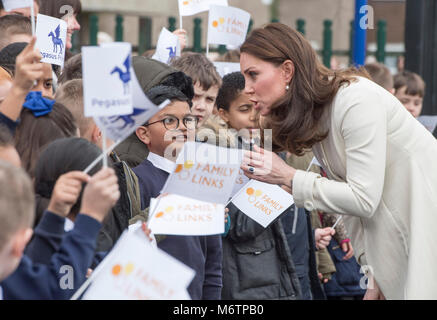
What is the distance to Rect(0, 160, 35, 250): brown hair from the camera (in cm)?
211

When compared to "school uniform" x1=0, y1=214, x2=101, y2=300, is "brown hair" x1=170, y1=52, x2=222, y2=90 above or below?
above

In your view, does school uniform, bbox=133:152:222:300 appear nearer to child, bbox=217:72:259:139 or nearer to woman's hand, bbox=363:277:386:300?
woman's hand, bbox=363:277:386:300

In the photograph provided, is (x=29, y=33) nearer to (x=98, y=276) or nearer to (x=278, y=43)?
(x=278, y=43)

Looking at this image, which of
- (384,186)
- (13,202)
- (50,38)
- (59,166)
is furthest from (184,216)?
(50,38)

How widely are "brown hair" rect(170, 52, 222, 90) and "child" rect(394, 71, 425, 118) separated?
2332 millimetres

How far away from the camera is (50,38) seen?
157 inches

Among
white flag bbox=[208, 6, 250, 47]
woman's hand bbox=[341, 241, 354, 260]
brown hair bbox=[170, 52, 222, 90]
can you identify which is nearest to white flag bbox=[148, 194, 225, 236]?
brown hair bbox=[170, 52, 222, 90]

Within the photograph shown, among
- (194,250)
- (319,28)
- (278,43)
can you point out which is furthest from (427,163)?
(319,28)

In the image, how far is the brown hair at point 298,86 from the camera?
3322 mm

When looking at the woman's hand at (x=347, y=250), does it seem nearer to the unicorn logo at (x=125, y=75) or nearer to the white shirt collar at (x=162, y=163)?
the white shirt collar at (x=162, y=163)

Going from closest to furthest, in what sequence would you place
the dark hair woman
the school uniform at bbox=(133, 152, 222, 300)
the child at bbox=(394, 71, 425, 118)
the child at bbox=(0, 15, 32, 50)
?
the dark hair woman
the school uniform at bbox=(133, 152, 222, 300)
the child at bbox=(0, 15, 32, 50)
the child at bbox=(394, 71, 425, 118)

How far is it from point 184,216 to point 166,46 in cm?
228

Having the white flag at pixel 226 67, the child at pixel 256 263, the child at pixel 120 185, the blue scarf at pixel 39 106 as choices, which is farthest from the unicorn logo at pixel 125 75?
the white flag at pixel 226 67

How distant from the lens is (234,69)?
5.49 meters
